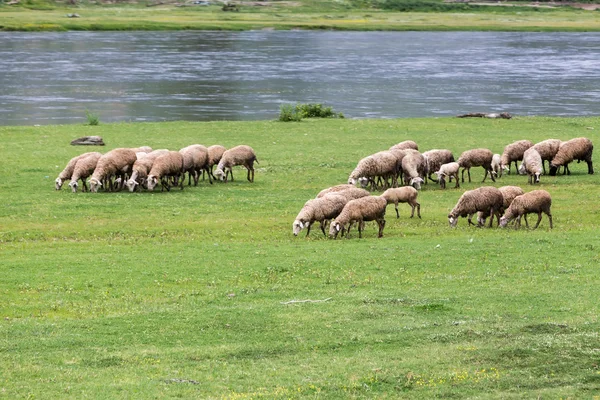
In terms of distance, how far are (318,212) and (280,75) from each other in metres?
48.5

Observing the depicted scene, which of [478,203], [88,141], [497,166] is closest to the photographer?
[478,203]

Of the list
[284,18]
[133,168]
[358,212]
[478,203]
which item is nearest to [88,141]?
[133,168]

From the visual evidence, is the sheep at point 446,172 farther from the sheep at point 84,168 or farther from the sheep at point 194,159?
the sheep at point 84,168

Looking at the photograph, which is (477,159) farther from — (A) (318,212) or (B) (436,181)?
(A) (318,212)

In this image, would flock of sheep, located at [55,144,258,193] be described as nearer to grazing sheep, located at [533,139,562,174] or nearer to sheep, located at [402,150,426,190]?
sheep, located at [402,150,426,190]

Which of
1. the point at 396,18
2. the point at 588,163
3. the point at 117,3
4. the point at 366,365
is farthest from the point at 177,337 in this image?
the point at 117,3

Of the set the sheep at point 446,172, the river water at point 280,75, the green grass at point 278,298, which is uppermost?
the river water at point 280,75

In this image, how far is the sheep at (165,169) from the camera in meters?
25.5

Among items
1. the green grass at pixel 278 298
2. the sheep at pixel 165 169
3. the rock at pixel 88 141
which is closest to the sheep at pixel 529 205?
the green grass at pixel 278 298

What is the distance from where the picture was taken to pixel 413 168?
25953mm

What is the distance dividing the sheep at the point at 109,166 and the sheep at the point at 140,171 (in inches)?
11.4

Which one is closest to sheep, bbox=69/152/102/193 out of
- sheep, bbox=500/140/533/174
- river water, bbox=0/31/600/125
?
sheep, bbox=500/140/533/174

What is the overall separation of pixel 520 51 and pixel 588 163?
6557 cm

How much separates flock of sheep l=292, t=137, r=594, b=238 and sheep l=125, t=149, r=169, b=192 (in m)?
5.32
